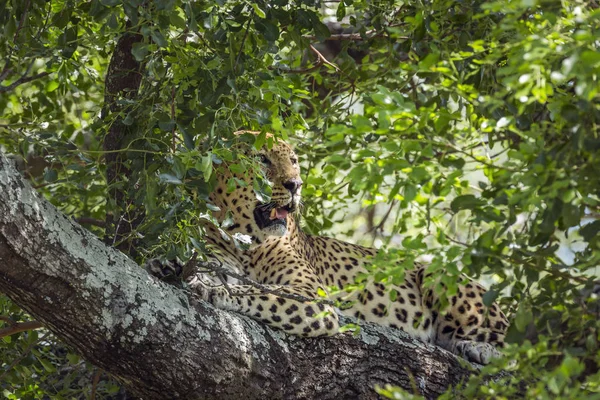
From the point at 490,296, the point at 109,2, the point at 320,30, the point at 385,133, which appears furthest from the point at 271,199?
the point at 385,133

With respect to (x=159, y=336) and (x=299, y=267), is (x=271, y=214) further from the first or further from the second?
(x=159, y=336)

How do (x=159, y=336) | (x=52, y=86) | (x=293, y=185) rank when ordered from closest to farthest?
(x=159, y=336)
(x=293, y=185)
(x=52, y=86)

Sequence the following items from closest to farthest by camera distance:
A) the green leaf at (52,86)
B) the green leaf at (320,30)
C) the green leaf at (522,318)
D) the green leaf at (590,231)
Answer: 1. the green leaf at (590,231)
2. the green leaf at (522,318)
3. the green leaf at (320,30)
4. the green leaf at (52,86)

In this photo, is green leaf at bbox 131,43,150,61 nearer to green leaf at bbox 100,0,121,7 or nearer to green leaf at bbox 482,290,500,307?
green leaf at bbox 100,0,121,7

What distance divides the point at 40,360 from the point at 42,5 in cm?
219

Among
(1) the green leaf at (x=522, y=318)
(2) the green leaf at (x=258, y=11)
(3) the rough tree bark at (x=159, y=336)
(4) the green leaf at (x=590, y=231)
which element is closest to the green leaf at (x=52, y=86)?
(2) the green leaf at (x=258, y=11)

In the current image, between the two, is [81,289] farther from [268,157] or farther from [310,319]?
[268,157]

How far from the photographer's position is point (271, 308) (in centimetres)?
656

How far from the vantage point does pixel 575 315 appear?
4570 millimetres

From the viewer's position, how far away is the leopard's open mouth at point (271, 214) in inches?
299

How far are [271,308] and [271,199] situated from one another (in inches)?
45.9

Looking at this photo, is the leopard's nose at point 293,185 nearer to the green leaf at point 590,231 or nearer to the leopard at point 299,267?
the leopard at point 299,267

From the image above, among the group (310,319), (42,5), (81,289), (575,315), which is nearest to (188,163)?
(81,289)

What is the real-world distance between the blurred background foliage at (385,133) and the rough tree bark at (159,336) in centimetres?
36
